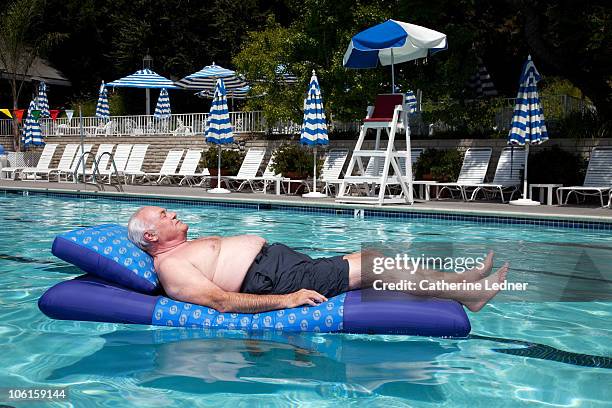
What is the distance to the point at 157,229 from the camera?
4.27 m

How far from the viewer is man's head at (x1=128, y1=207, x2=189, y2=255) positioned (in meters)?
4.27

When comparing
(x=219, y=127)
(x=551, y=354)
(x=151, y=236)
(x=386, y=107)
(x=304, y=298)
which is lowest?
(x=551, y=354)

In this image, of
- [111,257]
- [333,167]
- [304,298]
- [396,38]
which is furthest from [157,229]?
[333,167]

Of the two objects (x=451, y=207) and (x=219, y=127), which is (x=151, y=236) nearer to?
(x=451, y=207)

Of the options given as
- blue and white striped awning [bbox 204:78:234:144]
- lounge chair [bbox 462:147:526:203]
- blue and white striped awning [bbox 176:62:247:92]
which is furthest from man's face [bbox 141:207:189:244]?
blue and white striped awning [bbox 176:62:247:92]

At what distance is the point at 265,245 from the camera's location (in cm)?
445

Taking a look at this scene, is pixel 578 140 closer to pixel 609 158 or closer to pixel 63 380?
pixel 609 158

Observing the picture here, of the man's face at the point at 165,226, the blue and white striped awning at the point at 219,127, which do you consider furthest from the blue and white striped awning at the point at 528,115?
the man's face at the point at 165,226

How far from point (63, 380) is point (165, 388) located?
0.53m

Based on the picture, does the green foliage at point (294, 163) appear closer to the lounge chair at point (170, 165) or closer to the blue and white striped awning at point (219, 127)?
the blue and white striped awning at point (219, 127)

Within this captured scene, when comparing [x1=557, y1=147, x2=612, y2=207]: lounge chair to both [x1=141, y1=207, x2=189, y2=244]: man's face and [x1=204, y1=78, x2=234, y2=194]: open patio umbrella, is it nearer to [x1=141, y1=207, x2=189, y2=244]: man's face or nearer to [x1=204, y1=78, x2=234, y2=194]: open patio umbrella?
[x1=204, y1=78, x2=234, y2=194]: open patio umbrella

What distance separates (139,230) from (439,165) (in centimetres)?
1050

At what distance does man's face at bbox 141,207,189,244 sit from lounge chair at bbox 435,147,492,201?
9.42 meters

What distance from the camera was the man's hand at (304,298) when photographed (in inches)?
163
